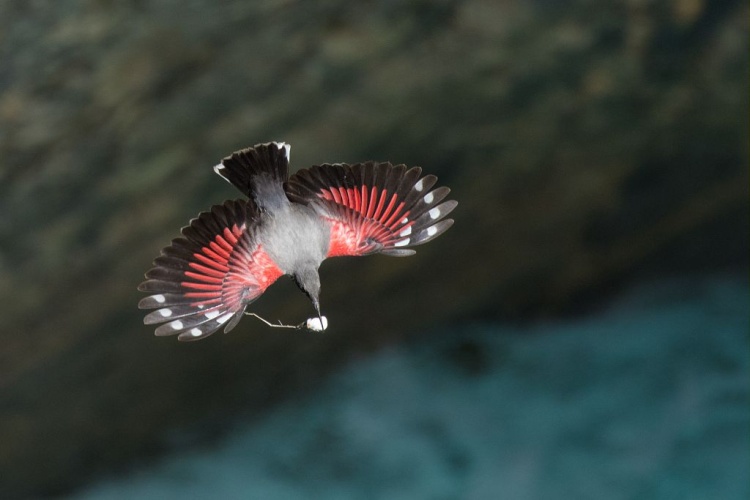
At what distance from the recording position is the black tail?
245cm

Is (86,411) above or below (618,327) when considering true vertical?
below

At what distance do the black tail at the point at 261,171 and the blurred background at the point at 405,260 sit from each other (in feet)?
3.56

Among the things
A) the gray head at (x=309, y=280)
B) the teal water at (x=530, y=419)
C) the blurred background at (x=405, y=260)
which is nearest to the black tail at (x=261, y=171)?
the gray head at (x=309, y=280)

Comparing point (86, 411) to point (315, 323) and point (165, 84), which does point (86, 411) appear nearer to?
point (165, 84)

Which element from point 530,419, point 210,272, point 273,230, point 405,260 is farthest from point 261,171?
point 530,419

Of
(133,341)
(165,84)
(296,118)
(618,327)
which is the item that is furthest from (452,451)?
(165,84)

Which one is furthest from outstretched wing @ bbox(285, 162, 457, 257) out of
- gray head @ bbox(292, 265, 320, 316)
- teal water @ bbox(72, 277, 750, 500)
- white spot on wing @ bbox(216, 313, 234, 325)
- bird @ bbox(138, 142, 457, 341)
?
teal water @ bbox(72, 277, 750, 500)

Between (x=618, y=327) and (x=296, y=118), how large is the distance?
2.78 metres

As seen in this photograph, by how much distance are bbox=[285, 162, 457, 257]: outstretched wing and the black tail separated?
3.7 inches

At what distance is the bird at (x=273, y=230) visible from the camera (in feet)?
8.03

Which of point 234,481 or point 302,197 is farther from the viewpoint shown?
point 234,481

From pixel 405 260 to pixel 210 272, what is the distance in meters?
2.91

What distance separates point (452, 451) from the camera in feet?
20.1

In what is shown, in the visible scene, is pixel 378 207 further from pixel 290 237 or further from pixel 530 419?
pixel 530 419
